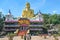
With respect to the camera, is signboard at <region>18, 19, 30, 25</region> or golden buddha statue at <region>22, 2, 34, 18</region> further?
golden buddha statue at <region>22, 2, 34, 18</region>

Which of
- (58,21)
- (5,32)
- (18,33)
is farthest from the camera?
(58,21)

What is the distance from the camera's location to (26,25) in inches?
1531

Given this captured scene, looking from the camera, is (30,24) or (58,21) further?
(58,21)

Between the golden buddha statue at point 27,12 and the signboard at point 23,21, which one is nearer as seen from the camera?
the signboard at point 23,21

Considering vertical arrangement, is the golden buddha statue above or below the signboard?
above

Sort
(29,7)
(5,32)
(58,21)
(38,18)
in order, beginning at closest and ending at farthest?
1. (5,32)
2. (38,18)
3. (29,7)
4. (58,21)

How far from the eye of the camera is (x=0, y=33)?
3862cm

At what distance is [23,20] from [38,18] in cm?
335

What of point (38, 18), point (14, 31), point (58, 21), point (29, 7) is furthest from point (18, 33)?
point (58, 21)

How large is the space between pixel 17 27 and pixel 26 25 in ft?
5.40

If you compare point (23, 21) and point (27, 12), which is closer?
point (23, 21)

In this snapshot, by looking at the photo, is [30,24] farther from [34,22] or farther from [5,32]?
[5,32]

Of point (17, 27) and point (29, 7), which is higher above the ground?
point (29, 7)

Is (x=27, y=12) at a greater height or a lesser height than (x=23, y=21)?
greater
